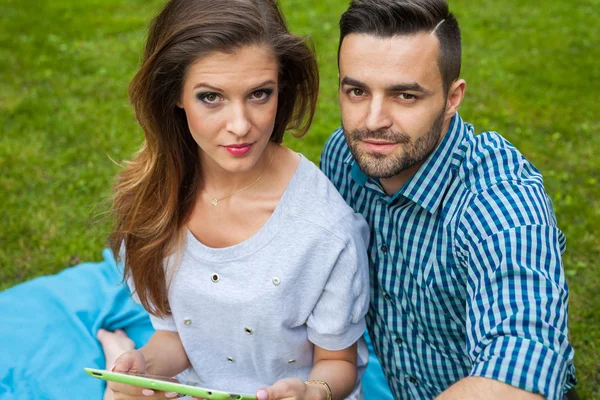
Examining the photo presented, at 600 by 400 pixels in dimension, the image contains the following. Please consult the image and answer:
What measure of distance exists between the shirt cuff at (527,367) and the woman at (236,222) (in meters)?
0.77

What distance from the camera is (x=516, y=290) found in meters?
2.10

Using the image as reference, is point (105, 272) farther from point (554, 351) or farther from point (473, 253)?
point (554, 351)

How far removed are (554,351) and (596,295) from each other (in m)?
2.73

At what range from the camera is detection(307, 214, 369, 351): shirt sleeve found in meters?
2.64

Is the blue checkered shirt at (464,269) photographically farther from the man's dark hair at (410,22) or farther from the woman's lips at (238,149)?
the woman's lips at (238,149)

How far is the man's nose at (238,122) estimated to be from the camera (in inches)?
96.5

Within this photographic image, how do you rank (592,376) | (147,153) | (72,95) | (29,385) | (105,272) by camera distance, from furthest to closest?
(72,95), (105,272), (592,376), (29,385), (147,153)

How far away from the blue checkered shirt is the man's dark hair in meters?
0.26

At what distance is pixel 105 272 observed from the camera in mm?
4301

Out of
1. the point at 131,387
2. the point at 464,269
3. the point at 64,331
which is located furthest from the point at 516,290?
the point at 64,331

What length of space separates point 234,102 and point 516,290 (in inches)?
46.8

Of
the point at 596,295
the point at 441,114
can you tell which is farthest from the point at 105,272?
the point at 596,295

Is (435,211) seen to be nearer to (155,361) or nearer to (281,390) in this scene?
(281,390)

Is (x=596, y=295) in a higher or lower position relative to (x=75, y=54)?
lower
